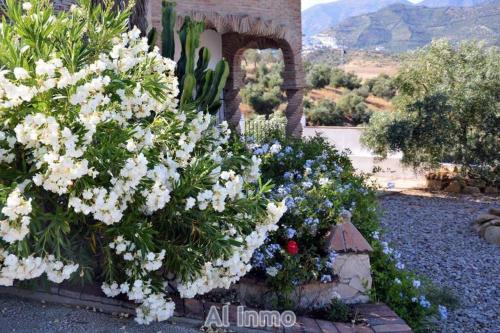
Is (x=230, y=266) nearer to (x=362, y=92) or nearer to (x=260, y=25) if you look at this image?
(x=260, y=25)

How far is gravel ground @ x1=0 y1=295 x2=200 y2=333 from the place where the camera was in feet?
10.3

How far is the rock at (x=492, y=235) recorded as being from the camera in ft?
26.8

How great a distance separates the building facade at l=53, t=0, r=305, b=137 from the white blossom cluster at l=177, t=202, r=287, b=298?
12.6 ft

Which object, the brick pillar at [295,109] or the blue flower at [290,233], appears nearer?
the blue flower at [290,233]

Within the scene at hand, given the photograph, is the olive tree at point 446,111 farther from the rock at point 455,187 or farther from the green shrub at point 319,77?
the green shrub at point 319,77

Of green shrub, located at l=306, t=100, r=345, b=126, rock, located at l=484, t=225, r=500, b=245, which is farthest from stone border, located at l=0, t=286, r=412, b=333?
green shrub, located at l=306, t=100, r=345, b=126

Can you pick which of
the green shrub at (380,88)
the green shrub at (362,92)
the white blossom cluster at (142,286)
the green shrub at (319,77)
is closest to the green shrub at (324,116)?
the green shrub at (362,92)

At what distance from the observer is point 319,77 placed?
108 ft

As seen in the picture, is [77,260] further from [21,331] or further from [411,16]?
[411,16]

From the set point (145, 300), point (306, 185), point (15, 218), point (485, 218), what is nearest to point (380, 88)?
point (485, 218)

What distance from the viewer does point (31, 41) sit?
9.71 ft

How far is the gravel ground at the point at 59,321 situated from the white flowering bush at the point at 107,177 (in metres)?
0.20

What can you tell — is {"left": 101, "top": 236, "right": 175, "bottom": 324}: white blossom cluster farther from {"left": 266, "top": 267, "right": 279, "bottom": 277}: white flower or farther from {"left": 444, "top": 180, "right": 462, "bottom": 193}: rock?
{"left": 444, "top": 180, "right": 462, "bottom": 193}: rock

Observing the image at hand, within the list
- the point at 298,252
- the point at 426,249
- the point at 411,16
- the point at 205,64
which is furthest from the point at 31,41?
the point at 411,16
